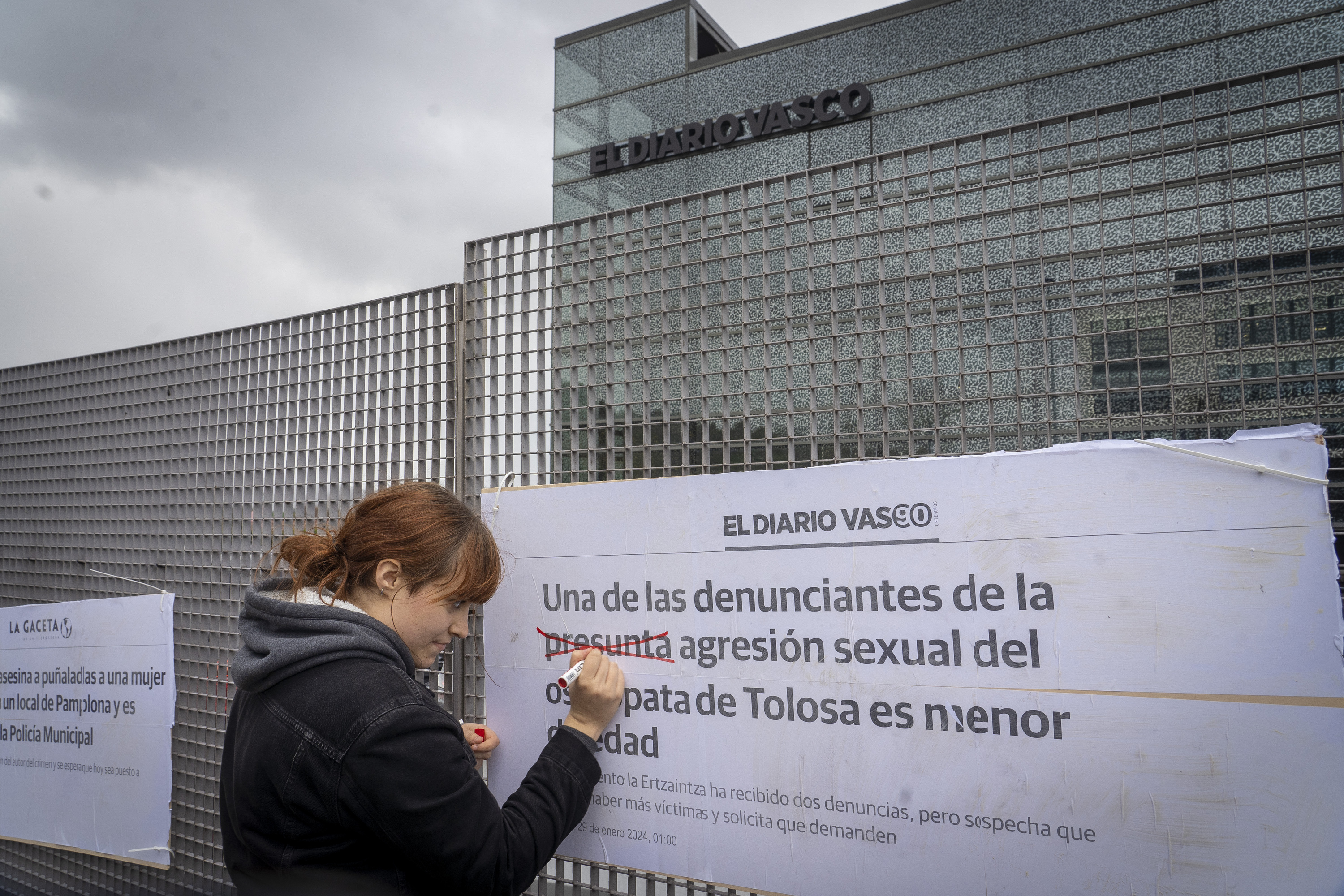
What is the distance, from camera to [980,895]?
133cm

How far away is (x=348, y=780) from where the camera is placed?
1153 mm

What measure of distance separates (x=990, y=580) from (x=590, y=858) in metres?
1.06

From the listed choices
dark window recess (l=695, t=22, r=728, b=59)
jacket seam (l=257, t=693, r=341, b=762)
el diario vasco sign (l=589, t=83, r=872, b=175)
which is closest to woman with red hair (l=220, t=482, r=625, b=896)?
jacket seam (l=257, t=693, r=341, b=762)

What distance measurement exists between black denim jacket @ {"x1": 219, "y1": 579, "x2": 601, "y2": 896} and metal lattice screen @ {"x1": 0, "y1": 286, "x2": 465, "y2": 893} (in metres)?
0.69

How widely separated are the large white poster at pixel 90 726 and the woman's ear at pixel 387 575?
150 centimetres

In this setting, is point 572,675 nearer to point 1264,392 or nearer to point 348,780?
point 348,780

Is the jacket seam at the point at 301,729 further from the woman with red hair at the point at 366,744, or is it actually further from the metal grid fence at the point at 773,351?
the metal grid fence at the point at 773,351

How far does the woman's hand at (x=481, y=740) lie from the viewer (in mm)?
1791

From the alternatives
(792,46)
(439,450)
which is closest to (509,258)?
(439,450)

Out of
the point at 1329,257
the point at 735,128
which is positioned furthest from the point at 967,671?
the point at 735,128

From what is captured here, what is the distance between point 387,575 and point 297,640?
0.60 feet

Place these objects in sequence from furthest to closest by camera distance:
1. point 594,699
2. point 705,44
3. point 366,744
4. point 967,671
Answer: point 705,44 → point 594,699 → point 967,671 → point 366,744

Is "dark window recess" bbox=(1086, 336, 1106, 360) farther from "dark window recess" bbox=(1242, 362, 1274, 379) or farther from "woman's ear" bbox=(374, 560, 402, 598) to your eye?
"woman's ear" bbox=(374, 560, 402, 598)

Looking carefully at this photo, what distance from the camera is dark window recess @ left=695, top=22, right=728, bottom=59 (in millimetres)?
8609
